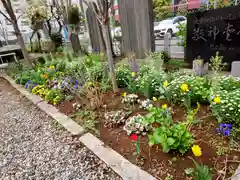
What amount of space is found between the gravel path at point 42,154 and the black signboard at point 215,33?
127 inches

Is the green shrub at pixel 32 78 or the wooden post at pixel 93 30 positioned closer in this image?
the green shrub at pixel 32 78

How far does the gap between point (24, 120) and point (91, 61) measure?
2026mm

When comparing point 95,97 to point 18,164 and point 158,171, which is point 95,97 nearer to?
point 18,164

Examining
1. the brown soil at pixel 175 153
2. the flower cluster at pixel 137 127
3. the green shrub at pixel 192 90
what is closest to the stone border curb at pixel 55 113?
the brown soil at pixel 175 153

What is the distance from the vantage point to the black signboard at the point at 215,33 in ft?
10.7

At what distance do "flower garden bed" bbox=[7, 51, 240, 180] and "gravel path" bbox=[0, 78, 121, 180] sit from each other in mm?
271

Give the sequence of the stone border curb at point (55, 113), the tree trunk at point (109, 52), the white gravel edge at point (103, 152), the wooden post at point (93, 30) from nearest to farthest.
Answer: the white gravel edge at point (103, 152), the stone border curb at point (55, 113), the tree trunk at point (109, 52), the wooden post at point (93, 30)

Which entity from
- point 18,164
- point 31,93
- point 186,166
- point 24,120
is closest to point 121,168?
point 186,166

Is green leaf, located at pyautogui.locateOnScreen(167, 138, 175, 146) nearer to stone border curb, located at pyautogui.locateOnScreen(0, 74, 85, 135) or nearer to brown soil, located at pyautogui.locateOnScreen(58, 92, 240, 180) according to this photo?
brown soil, located at pyautogui.locateOnScreen(58, 92, 240, 180)

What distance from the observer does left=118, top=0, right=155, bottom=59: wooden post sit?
439 centimetres

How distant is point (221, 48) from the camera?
353 cm

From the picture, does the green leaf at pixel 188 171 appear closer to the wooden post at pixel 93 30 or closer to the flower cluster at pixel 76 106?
the flower cluster at pixel 76 106

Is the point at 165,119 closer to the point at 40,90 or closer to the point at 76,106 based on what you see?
the point at 76,106

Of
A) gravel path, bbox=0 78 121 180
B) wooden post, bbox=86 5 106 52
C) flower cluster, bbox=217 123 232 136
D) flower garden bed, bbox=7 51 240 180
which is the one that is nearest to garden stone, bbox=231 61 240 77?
flower garden bed, bbox=7 51 240 180
